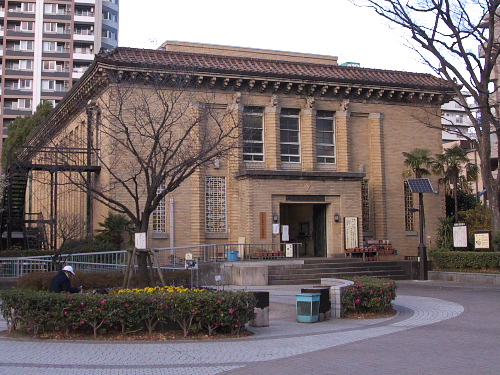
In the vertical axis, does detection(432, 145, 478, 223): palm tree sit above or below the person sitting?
above

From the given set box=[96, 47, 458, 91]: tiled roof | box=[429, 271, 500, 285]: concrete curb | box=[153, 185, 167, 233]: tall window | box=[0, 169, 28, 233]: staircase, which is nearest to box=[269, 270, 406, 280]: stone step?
box=[429, 271, 500, 285]: concrete curb

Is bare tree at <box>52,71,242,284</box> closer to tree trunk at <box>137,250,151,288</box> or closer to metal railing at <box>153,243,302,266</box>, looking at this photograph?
metal railing at <box>153,243,302,266</box>

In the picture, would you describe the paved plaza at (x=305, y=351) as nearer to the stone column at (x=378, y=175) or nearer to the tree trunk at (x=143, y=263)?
the tree trunk at (x=143, y=263)

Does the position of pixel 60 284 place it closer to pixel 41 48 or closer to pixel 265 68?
pixel 265 68

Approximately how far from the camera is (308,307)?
15695 millimetres

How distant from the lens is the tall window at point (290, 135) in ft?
109

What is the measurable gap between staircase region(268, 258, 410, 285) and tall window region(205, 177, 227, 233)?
496cm

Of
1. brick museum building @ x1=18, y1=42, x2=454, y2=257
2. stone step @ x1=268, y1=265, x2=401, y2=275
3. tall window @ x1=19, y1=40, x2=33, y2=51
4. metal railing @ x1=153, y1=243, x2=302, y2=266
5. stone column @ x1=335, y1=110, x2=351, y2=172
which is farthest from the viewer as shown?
tall window @ x1=19, y1=40, x2=33, y2=51

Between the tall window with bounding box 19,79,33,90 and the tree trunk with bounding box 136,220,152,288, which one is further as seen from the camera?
the tall window with bounding box 19,79,33,90

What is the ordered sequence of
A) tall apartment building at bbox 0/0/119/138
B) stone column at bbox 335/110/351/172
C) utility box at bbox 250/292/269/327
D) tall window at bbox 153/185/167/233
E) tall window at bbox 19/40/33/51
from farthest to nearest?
tall window at bbox 19/40/33/51 < tall apartment building at bbox 0/0/119/138 < stone column at bbox 335/110/351/172 < tall window at bbox 153/185/167/233 < utility box at bbox 250/292/269/327

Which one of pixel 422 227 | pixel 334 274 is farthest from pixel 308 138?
pixel 334 274

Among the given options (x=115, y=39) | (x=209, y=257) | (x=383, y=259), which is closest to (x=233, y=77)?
(x=209, y=257)

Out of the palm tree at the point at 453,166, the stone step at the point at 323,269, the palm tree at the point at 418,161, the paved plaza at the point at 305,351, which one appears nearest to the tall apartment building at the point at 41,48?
the palm tree at the point at 418,161

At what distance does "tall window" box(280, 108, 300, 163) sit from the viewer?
1308 inches
